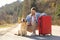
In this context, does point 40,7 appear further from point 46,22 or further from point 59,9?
point 46,22

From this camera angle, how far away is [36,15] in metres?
14.2

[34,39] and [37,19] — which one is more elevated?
[37,19]

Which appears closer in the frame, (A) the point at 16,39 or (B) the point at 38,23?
(A) the point at 16,39

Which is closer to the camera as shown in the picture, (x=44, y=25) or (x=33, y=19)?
(x=33, y=19)

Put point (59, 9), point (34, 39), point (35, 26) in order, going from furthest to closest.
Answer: point (59, 9) < point (35, 26) < point (34, 39)

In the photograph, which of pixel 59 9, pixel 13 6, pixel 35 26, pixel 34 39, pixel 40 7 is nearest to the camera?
pixel 34 39

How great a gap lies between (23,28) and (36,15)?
1104 millimetres

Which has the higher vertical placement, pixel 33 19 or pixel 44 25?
pixel 33 19

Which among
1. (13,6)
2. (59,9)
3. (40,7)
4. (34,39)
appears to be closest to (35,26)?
(34,39)

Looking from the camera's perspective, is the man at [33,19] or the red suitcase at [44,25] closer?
the man at [33,19]

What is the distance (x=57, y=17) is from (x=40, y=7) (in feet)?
60.2

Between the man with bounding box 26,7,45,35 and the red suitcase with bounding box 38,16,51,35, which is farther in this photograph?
the red suitcase with bounding box 38,16,51,35

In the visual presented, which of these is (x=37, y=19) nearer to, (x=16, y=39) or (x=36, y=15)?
(x=36, y=15)

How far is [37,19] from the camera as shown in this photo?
14.1 metres
